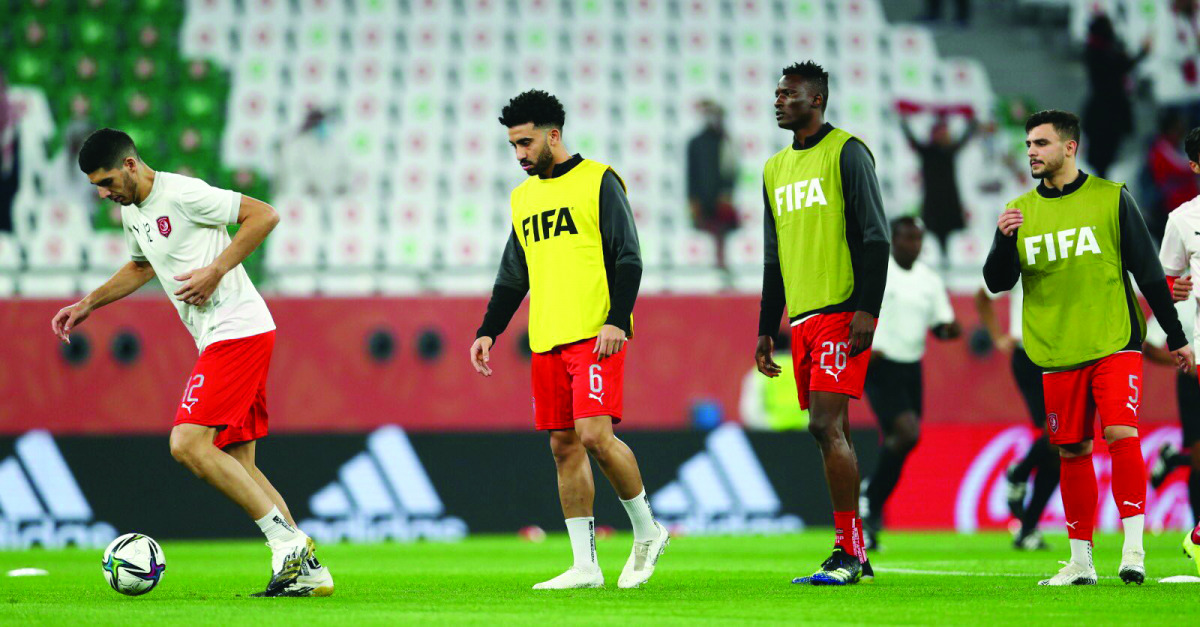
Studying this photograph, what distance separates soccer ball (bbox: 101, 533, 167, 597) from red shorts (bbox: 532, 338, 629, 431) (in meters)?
1.73

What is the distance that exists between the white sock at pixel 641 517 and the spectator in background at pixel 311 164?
1118 centimetres

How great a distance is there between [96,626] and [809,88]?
12.1ft

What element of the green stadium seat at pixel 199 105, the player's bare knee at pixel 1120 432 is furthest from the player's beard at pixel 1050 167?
the green stadium seat at pixel 199 105

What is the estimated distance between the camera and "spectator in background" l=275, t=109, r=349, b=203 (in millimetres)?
16828

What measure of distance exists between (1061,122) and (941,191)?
36.0 feet

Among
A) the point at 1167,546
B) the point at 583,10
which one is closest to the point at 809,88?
the point at 1167,546

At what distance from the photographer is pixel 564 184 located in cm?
645

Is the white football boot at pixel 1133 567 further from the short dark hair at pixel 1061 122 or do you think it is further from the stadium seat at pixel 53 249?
the stadium seat at pixel 53 249

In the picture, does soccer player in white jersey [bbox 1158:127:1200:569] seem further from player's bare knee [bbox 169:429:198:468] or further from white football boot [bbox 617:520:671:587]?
player's bare knee [bbox 169:429:198:468]

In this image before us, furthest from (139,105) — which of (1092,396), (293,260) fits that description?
(1092,396)

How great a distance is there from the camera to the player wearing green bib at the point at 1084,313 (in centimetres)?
621

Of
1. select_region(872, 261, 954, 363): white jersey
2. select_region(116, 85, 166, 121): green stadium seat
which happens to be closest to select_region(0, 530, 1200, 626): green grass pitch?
select_region(872, 261, 954, 363): white jersey

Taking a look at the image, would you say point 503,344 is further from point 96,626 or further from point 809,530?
point 96,626

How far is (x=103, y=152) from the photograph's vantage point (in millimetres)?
6141
